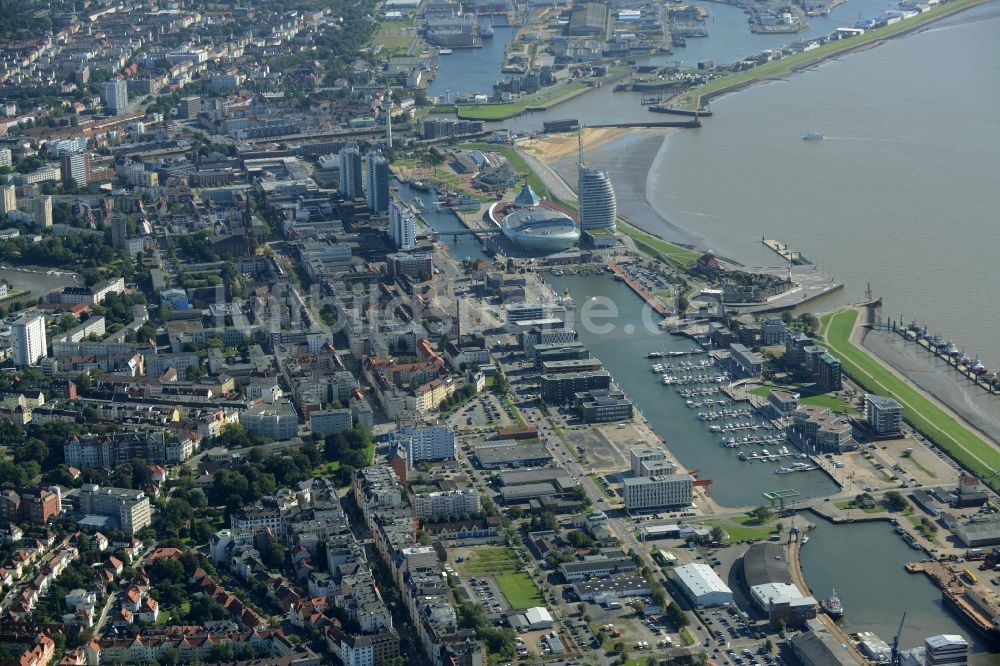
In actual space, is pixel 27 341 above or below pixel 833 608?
above

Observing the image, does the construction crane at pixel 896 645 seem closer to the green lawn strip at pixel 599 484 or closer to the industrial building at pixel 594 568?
the industrial building at pixel 594 568

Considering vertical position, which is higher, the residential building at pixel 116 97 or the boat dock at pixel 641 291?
the residential building at pixel 116 97

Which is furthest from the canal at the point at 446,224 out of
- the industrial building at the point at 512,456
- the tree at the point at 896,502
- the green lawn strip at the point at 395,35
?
the green lawn strip at the point at 395,35

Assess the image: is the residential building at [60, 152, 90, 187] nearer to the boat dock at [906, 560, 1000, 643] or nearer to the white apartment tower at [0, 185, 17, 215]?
the white apartment tower at [0, 185, 17, 215]

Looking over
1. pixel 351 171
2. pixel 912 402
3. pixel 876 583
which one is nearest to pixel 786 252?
pixel 912 402

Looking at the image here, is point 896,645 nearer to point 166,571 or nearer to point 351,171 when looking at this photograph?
point 166,571

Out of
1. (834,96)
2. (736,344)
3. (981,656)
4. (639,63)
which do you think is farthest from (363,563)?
(639,63)

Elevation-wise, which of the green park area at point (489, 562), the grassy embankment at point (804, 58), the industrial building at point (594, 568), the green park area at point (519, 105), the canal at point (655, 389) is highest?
the grassy embankment at point (804, 58)
